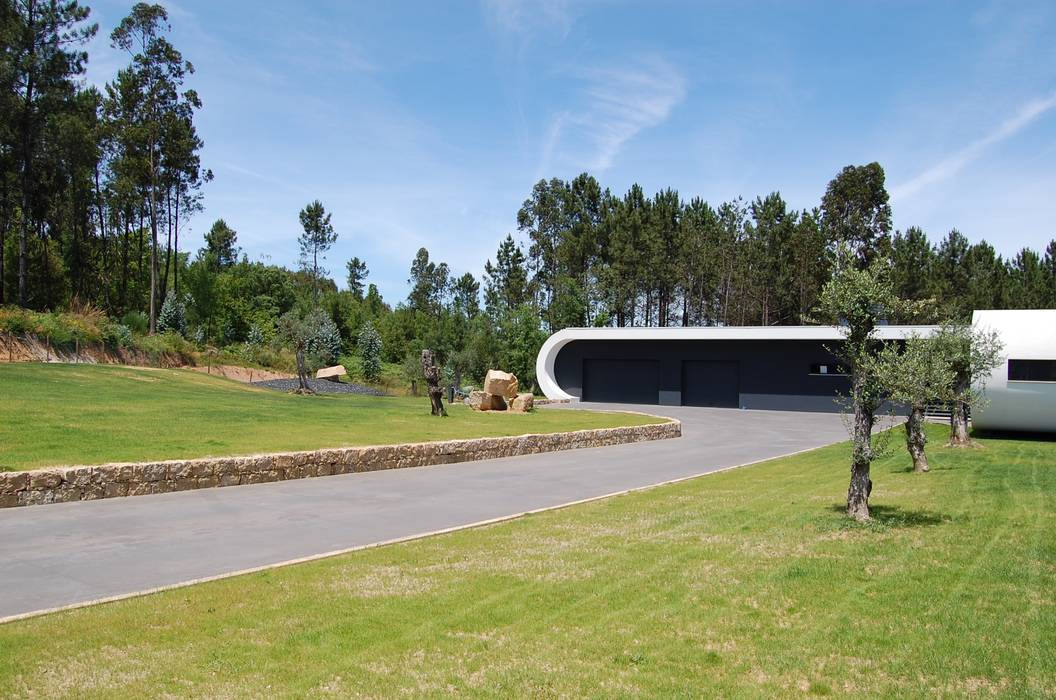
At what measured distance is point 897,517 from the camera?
9.00m

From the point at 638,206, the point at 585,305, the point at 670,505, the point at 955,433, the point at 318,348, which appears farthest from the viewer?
the point at 638,206

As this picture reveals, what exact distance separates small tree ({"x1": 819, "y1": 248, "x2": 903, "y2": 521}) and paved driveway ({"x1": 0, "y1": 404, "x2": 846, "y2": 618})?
427 centimetres

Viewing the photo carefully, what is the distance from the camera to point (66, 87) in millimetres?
38938

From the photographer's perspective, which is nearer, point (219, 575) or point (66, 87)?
point (219, 575)

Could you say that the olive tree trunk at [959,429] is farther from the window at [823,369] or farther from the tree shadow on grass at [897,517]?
the window at [823,369]

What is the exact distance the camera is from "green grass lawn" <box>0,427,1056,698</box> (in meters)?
4.42

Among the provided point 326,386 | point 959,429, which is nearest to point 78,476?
point 959,429

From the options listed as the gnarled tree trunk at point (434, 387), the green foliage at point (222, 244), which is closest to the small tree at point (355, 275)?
the green foliage at point (222, 244)

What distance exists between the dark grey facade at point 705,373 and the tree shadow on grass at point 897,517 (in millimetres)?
27527

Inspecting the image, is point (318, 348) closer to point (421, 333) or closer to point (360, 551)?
point (421, 333)

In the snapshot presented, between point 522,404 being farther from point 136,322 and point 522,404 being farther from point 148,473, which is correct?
point 136,322

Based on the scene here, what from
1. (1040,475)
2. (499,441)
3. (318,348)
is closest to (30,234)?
(318,348)

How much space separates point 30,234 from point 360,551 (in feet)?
172

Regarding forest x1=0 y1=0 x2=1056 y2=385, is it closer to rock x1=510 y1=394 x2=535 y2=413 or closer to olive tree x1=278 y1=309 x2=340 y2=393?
olive tree x1=278 y1=309 x2=340 y2=393
